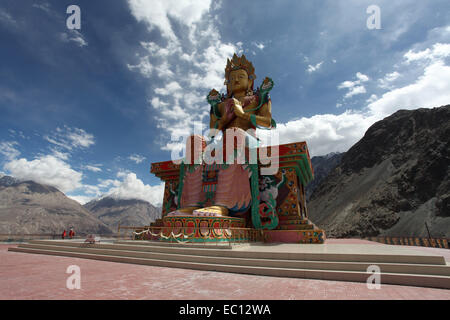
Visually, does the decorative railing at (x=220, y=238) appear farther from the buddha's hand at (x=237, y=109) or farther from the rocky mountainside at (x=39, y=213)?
the rocky mountainside at (x=39, y=213)

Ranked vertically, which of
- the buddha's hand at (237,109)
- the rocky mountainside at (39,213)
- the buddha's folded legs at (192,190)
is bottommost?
the rocky mountainside at (39,213)

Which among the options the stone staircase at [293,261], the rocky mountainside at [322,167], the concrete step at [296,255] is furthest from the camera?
the rocky mountainside at [322,167]

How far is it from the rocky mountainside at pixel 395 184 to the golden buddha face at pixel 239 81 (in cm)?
3547

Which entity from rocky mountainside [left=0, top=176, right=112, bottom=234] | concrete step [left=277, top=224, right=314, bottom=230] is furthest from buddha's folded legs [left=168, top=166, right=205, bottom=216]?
rocky mountainside [left=0, top=176, right=112, bottom=234]

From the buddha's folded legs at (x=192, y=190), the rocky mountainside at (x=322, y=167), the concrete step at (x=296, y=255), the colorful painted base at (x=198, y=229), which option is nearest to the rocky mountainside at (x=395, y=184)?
the rocky mountainside at (x=322, y=167)

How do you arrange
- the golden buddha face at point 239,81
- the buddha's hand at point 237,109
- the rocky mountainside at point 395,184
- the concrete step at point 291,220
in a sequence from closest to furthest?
the concrete step at point 291,220, the buddha's hand at point 237,109, the golden buddha face at point 239,81, the rocky mountainside at point 395,184

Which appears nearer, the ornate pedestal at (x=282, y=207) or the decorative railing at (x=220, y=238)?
the decorative railing at (x=220, y=238)

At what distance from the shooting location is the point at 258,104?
1373 cm

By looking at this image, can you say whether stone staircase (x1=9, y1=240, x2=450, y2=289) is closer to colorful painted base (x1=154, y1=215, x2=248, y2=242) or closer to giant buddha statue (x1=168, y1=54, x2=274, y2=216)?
colorful painted base (x1=154, y1=215, x2=248, y2=242)

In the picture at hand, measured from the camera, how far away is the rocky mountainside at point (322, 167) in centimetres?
10375

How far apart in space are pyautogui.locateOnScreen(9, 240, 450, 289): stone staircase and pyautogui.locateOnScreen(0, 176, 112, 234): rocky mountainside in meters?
81.7

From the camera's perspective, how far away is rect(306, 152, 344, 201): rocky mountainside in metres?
104

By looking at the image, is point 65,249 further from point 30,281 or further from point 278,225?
point 278,225
